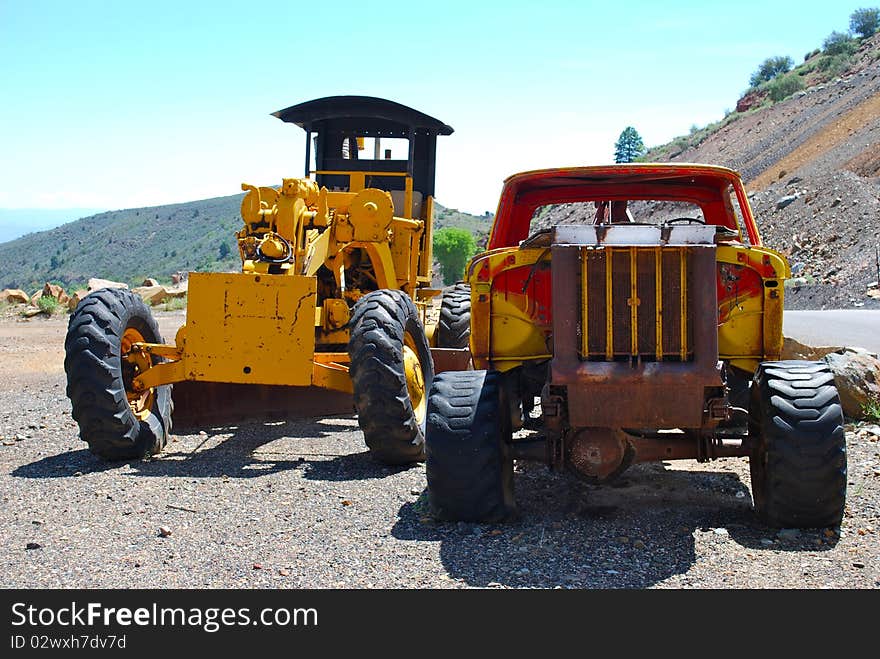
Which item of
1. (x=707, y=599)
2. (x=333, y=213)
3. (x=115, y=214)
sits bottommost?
(x=707, y=599)

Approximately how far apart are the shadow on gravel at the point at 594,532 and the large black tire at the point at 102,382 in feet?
8.49

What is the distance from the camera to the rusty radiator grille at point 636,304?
561cm

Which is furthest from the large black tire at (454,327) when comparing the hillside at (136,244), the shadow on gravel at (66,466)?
the hillside at (136,244)

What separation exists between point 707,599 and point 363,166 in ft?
26.3

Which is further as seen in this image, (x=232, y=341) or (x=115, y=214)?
(x=115, y=214)

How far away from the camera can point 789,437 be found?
214 inches

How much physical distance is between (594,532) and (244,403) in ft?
16.0

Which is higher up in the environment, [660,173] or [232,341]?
[660,173]

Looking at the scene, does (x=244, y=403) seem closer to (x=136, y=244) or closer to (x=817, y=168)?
(x=817, y=168)

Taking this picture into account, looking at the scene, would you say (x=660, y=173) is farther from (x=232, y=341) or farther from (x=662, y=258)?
(x=232, y=341)

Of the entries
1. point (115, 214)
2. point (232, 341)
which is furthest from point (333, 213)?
point (115, 214)

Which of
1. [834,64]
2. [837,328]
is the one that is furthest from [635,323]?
[834,64]

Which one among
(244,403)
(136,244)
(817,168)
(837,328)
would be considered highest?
(136,244)

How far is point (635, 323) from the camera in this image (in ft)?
A: 18.4
